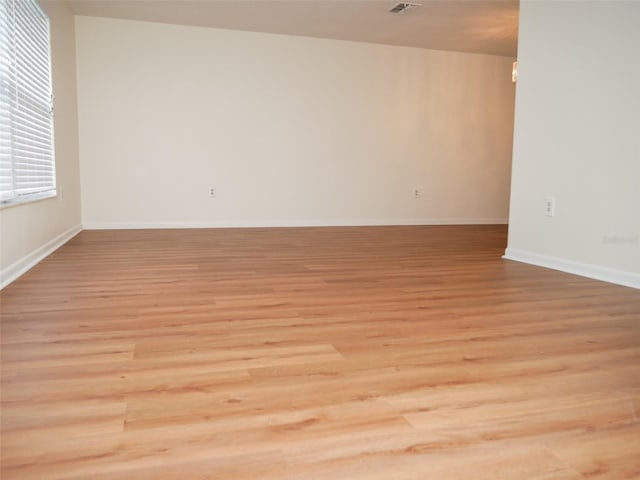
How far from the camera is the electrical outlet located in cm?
348

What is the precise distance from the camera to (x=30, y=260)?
3193 mm

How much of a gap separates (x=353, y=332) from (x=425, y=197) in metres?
4.84

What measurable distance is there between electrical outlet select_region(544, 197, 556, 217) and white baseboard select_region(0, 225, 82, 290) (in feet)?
10.8

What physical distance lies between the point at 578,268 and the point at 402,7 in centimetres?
278

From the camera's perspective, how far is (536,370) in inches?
62.3

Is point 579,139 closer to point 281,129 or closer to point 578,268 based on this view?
point 578,268

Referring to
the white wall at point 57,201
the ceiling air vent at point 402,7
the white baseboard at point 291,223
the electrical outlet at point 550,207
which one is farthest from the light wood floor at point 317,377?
the ceiling air vent at point 402,7

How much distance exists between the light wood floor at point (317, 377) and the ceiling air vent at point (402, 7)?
272 cm

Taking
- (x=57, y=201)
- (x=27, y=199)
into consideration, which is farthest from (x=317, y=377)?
(x=57, y=201)

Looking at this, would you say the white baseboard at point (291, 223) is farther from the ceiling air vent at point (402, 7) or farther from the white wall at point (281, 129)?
the ceiling air vent at point (402, 7)

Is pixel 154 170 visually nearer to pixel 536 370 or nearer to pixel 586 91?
pixel 586 91

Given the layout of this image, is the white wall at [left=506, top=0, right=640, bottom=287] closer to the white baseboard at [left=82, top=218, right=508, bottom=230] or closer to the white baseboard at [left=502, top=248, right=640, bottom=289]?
the white baseboard at [left=502, top=248, right=640, bottom=289]

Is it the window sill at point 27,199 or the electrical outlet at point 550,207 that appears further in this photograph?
the electrical outlet at point 550,207

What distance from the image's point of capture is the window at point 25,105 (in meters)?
2.95
